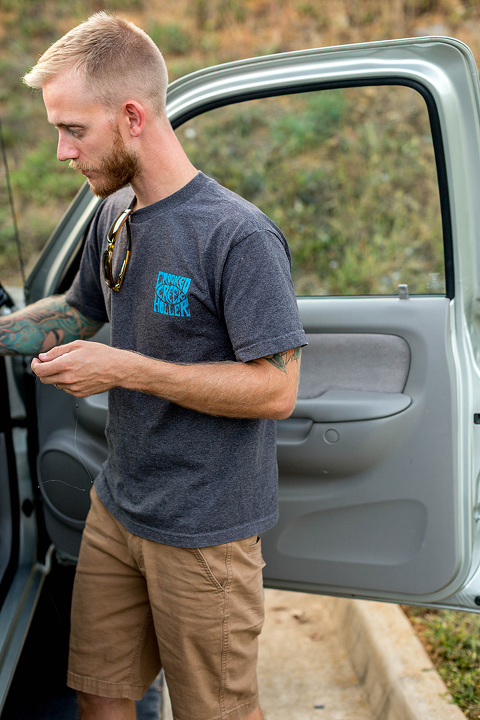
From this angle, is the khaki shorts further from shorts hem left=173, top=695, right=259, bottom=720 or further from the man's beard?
the man's beard

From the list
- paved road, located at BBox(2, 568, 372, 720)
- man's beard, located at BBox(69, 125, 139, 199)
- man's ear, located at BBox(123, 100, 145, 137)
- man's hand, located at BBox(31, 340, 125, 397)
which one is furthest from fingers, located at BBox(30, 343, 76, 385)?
paved road, located at BBox(2, 568, 372, 720)

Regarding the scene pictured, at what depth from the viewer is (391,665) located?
2576 millimetres

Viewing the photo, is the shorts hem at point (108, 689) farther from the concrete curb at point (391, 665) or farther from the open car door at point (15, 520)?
the concrete curb at point (391, 665)

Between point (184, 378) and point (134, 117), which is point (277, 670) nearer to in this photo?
point (184, 378)

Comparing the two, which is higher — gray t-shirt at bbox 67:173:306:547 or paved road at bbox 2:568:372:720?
gray t-shirt at bbox 67:173:306:547

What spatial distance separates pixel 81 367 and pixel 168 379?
183 mm

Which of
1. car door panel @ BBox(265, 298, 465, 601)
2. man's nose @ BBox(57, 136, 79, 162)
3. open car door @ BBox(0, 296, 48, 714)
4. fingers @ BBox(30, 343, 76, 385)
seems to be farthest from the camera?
open car door @ BBox(0, 296, 48, 714)

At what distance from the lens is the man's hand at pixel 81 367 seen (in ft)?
5.02

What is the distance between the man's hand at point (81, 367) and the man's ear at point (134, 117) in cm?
49

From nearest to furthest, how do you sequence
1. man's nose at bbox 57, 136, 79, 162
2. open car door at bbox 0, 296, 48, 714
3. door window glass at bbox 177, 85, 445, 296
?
man's nose at bbox 57, 136, 79, 162 < open car door at bbox 0, 296, 48, 714 < door window glass at bbox 177, 85, 445, 296

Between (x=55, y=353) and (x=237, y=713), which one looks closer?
(x=55, y=353)

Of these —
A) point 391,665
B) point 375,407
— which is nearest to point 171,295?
point 375,407

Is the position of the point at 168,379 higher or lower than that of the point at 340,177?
lower

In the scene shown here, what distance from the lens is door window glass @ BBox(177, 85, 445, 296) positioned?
251 inches
